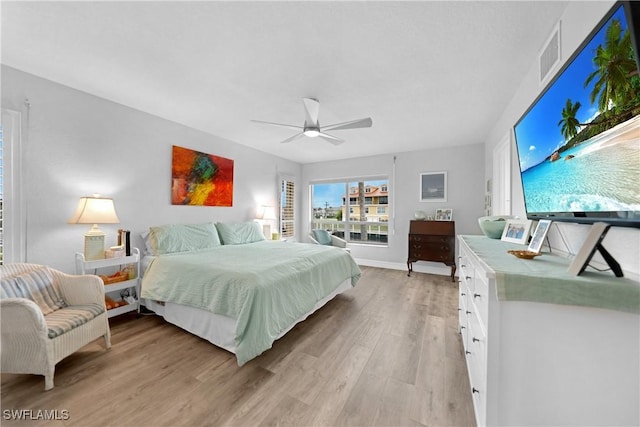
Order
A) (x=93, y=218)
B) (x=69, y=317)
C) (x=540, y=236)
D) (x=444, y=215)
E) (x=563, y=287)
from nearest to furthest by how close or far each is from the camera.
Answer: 1. (x=563, y=287)
2. (x=540, y=236)
3. (x=69, y=317)
4. (x=93, y=218)
5. (x=444, y=215)

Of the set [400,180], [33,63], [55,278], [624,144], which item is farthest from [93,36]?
[400,180]

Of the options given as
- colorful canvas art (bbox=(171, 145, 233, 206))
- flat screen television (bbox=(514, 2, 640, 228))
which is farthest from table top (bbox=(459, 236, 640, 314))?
colorful canvas art (bbox=(171, 145, 233, 206))

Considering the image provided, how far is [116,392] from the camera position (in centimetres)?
155

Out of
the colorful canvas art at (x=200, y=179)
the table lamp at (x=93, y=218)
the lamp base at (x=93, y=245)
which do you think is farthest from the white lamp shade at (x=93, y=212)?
the colorful canvas art at (x=200, y=179)

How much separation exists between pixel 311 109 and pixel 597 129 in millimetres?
2137

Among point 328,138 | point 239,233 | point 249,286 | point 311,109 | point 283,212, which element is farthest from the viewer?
point 283,212

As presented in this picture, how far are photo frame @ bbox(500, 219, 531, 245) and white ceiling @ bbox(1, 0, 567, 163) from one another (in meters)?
1.35

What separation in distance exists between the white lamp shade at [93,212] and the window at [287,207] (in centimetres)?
328

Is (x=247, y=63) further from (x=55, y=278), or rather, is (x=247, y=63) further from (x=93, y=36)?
(x=55, y=278)

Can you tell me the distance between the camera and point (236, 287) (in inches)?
76.3

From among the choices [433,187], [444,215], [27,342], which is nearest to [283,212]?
[433,187]

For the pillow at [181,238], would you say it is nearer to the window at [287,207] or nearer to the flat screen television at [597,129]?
the window at [287,207]

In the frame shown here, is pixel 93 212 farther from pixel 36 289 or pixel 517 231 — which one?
pixel 517 231

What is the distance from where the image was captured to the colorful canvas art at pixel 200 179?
3418 mm
